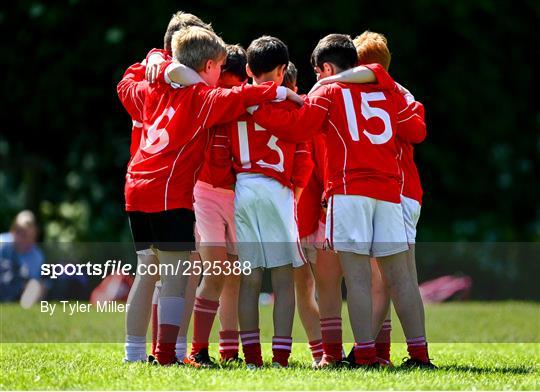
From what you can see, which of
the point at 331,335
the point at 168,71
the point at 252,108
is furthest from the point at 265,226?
the point at 168,71

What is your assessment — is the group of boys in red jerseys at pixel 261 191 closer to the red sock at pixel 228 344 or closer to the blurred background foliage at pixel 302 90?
the red sock at pixel 228 344

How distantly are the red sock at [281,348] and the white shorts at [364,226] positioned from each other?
1.96 ft

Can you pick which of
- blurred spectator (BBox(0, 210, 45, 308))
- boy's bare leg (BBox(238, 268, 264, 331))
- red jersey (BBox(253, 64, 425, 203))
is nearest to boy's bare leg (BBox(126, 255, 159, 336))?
boy's bare leg (BBox(238, 268, 264, 331))

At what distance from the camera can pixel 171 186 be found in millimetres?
6586

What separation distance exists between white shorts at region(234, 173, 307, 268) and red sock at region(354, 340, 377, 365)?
→ 1.86 feet

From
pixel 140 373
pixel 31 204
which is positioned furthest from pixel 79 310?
pixel 31 204

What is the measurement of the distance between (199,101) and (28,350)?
7.61 ft

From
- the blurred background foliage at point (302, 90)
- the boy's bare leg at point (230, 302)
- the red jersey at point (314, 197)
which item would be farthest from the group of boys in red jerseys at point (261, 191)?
the blurred background foliage at point (302, 90)

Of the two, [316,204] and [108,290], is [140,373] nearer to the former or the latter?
[316,204]

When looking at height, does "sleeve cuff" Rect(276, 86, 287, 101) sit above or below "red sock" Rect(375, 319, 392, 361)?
above

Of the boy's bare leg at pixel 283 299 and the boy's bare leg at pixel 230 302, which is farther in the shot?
the boy's bare leg at pixel 230 302

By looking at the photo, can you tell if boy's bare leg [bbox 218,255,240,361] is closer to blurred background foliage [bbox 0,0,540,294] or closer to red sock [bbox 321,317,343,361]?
red sock [bbox 321,317,343,361]

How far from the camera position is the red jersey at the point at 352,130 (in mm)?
6594

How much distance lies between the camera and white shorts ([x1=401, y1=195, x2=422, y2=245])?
22.7 feet
